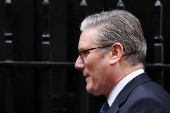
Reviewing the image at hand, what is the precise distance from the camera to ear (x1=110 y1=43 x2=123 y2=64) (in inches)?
77.8

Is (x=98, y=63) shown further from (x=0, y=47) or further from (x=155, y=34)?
(x=0, y=47)

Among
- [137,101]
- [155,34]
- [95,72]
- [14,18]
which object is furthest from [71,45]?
[137,101]

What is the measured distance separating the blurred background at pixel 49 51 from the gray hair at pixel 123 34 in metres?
1.12

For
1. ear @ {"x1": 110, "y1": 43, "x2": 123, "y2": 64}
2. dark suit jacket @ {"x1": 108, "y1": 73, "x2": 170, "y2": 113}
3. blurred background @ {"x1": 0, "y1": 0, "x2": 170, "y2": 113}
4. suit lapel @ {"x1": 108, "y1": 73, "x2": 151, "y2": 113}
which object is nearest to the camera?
dark suit jacket @ {"x1": 108, "y1": 73, "x2": 170, "y2": 113}

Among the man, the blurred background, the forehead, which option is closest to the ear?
the man

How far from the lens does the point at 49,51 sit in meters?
3.15

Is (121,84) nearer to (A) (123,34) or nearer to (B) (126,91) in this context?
(B) (126,91)

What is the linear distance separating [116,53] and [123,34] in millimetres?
139

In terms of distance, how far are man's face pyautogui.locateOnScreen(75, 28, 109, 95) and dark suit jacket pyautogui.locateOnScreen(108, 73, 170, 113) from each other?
0.20m

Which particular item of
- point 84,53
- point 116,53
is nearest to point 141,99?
point 116,53

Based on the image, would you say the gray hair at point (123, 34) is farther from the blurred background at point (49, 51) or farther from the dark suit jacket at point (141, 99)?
the blurred background at point (49, 51)

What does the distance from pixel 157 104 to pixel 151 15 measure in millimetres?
1683

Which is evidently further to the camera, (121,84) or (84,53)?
(84,53)

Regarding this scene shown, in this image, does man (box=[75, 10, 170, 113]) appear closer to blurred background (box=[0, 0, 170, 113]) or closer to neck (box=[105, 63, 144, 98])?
neck (box=[105, 63, 144, 98])
